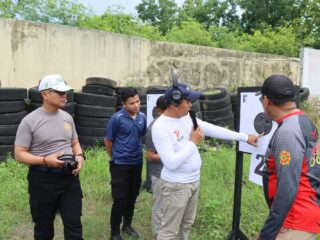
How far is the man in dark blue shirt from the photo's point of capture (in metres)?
4.13

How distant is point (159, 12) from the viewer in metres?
31.9

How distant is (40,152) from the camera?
3.32 metres

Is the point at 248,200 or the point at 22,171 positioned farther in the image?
the point at 22,171

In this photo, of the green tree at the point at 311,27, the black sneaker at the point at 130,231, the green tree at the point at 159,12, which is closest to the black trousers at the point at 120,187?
the black sneaker at the point at 130,231

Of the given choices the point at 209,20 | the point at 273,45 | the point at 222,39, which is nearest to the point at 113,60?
the point at 222,39

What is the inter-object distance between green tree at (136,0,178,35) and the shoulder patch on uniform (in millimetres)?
26671

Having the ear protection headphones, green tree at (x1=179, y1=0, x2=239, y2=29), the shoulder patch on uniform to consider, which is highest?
green tree at (x1=179, y1=0, x2=239, y2=29)

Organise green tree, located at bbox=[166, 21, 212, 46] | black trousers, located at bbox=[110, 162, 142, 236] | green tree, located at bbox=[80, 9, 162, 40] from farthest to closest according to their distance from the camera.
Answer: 1. green tree, located at bbox=[166, 21, 212, 46]
2. green tree, located at bbox=[80, 9, 162, 40]
3. black trousers, located at bbox=[110, 162, 142, 236]

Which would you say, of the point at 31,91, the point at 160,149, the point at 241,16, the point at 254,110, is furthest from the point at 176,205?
the point at 241,16

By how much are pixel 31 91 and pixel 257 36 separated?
43.1 feet

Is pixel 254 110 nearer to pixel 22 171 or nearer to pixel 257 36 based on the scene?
pixel 22 171

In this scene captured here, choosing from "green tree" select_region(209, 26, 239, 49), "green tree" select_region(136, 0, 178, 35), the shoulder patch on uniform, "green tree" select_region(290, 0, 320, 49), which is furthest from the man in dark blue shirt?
"green tree" select_region(136, 0, 178, 35)

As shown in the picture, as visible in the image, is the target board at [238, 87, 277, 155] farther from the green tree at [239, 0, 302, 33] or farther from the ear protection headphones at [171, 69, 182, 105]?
the green tree at [239, 0, 302, 33]

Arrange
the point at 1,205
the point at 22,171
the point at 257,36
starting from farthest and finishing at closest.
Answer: the point at 257,36, the point at 22,171, the point at 1,205
